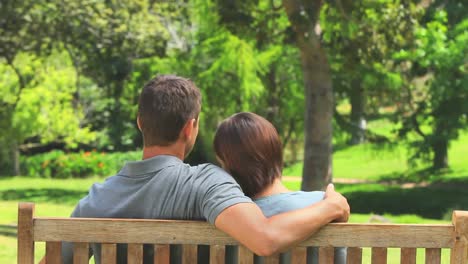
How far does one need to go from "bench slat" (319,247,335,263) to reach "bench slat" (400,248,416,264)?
9.5 inches

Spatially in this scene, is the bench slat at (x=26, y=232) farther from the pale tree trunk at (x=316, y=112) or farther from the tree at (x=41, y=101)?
the tree at (x=41, y=101)

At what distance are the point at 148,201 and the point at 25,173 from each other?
32.4m

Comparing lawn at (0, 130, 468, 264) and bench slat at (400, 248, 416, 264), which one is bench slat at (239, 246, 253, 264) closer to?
bench slat at (400, 248, 416, 264)

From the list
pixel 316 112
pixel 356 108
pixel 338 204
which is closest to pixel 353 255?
pixel 338 204

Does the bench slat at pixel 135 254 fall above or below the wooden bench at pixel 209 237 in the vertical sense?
below

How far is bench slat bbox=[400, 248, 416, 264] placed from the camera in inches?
108

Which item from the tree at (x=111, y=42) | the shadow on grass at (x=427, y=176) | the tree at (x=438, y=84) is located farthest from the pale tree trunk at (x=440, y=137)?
the tree at (x=111, y=42)

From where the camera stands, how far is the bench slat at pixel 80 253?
2795 mm

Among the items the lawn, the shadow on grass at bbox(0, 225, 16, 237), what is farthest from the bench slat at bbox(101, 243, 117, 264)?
the lawn

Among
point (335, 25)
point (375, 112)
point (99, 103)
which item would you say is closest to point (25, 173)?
point (99, 103)

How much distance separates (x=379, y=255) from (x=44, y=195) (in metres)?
23.6

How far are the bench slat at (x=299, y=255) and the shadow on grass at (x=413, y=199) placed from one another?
60.4 ft

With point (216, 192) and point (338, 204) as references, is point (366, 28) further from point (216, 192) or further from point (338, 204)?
point (216, 192)

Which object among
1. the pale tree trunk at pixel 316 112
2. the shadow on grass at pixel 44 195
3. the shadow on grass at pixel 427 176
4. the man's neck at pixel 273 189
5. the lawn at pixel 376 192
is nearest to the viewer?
the man's neck at pixel 273 189
